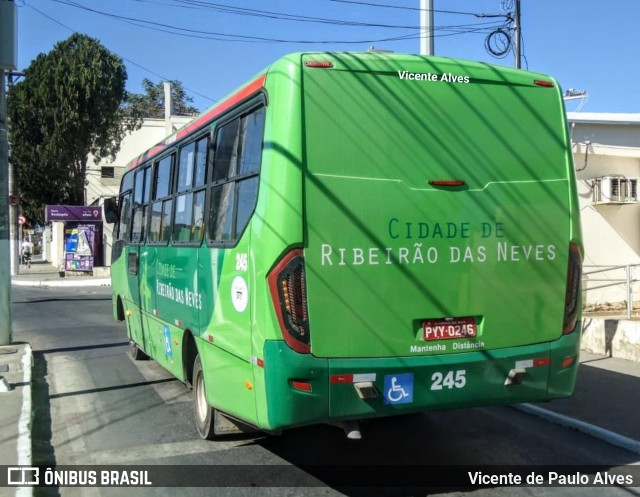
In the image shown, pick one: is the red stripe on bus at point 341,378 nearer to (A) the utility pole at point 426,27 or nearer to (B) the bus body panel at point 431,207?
(B) the bus body panel at point 431,207

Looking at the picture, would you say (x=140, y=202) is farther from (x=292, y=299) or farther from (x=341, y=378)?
(x=341, y=378)

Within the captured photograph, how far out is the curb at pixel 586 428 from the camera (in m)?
5.68

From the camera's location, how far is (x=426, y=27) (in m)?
10.8

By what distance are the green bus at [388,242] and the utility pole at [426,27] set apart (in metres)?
6.21

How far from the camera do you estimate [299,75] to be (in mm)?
4227

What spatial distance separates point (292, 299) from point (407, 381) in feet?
3.27

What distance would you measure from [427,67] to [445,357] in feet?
6.87

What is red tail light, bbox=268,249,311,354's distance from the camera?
4.07 m

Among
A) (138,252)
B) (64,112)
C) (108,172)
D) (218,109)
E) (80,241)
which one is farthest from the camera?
(108,172)

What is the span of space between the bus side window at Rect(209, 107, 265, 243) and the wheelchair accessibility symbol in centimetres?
149

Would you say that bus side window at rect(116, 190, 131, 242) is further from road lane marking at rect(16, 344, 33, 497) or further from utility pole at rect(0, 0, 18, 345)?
road lane marking at rect(16, 344, 33, 497)

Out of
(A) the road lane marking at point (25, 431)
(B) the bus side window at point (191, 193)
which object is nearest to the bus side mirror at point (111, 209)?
A: (A) the road lane marking at point (25, 431)

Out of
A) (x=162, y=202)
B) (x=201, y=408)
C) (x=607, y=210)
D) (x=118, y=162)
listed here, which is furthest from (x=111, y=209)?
(x=118, y=162)

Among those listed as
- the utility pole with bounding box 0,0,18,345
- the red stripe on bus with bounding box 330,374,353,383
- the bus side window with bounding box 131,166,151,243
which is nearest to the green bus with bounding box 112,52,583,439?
the red stripe on bus with bounding box 330,374,353,383
